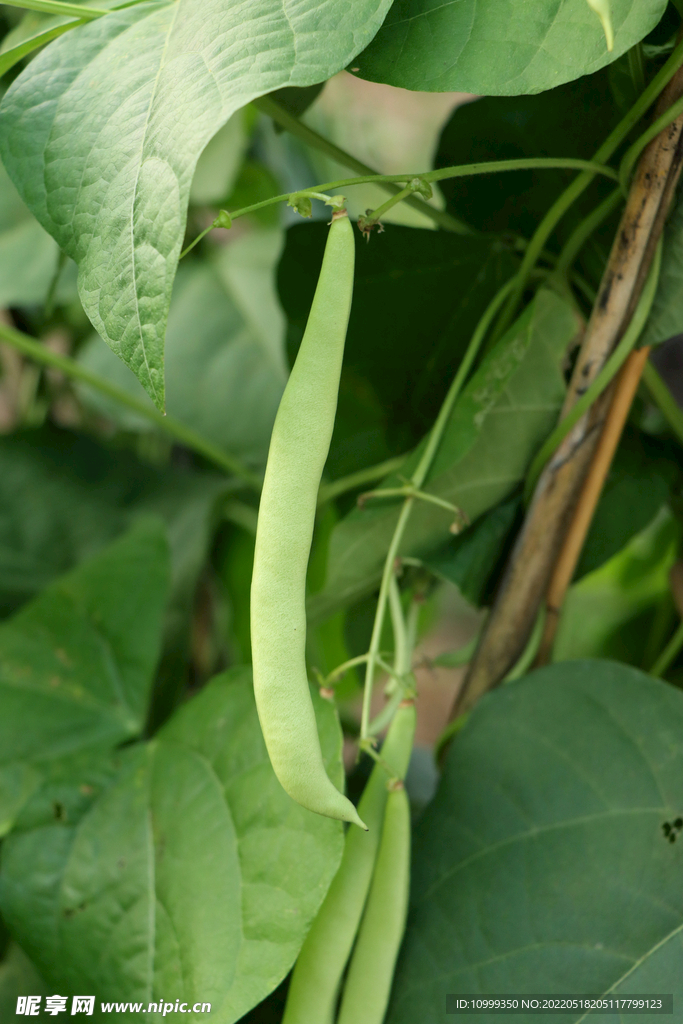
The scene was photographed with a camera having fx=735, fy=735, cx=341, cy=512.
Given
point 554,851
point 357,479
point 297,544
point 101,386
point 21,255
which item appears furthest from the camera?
point 21,255

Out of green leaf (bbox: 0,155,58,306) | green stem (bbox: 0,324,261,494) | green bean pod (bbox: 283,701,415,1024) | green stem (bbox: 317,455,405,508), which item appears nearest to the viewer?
green bean pod (bbox: 283,701,415,1024)

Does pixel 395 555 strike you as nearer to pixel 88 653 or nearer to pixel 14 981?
pixel 88 653

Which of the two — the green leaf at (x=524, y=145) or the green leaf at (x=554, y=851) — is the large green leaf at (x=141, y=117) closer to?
the green leaf at (x=524, y=145)

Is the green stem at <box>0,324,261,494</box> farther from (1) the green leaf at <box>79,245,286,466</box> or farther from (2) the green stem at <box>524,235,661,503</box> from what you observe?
(2) the green stem at <box>524,235,661,503</box>

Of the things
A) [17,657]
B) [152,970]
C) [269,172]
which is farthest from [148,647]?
[269,172]

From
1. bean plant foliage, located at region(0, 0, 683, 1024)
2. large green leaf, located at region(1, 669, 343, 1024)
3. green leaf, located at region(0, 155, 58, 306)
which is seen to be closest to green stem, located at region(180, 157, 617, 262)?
bean plant foliage, located at region(0, 0, 683, 1024)

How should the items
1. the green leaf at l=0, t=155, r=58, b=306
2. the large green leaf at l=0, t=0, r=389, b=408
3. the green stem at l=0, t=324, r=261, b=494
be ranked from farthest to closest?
1. the green leaf at l=0, t=155, r=58, b=306
2. the green stem at l=0, t=324, r=261, b=494
3. the large green leaf at l=0, t=0, r=389, b=408

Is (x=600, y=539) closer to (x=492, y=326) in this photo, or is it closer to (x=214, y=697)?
(x=492, y=326)

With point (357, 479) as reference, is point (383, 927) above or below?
below

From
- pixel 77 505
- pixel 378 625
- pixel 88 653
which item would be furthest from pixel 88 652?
pixel 378 625
